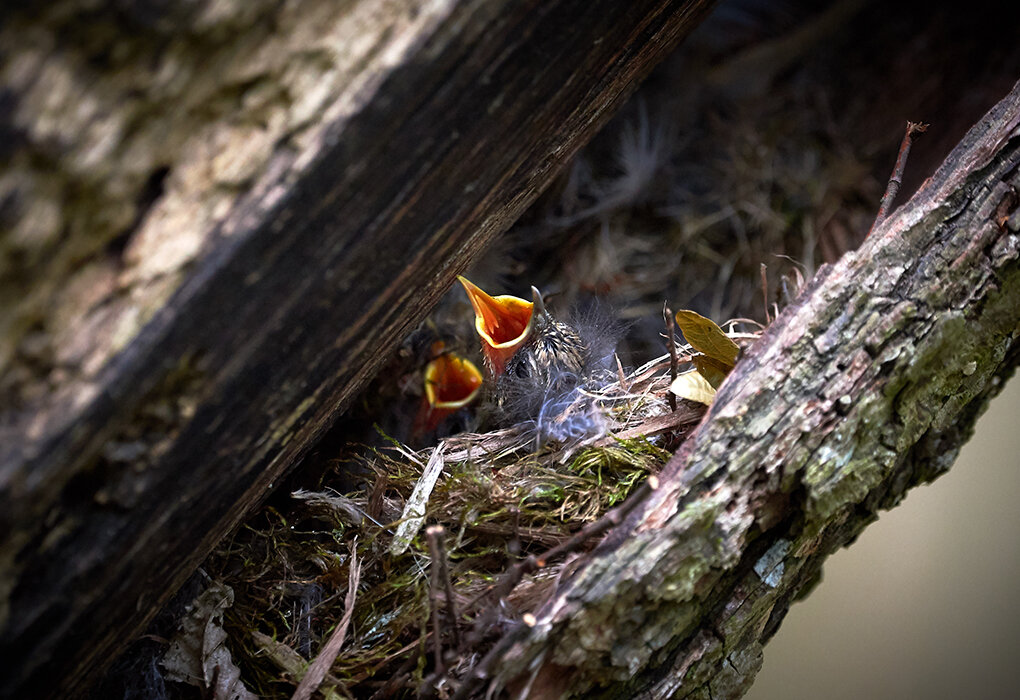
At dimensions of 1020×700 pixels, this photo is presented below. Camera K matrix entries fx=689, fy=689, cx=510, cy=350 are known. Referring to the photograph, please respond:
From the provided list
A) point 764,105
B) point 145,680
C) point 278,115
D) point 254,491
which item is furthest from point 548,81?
point 764,105

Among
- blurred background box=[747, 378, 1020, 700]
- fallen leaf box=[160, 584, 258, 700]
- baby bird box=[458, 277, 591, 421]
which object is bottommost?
blurred background box=[747, 378, 1020, 700]

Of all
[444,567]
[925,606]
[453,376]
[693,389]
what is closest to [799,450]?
A: [693,389]

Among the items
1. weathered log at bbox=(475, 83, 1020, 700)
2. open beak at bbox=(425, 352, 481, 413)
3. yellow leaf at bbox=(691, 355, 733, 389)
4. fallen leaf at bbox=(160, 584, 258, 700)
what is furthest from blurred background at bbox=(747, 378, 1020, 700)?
fallen leaf at bbox=(160, 584, 258, 700)

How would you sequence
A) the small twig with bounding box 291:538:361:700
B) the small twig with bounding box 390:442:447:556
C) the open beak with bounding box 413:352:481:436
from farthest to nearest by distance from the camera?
the open beak with bounding box 413:352:481:436
the small twig with bounding box 390:442:447:556
the small twig with bounding box 291:538:361:700

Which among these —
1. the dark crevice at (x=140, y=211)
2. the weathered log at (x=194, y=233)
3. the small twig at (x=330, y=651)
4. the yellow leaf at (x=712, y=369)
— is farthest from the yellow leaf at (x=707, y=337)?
the dark crevice at (x=140, y=211)

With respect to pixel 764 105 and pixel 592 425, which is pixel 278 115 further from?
pixel 764 105

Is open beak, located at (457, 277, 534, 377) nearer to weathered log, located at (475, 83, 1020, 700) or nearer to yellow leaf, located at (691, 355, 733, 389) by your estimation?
yellow leaf, located at (691, 355, 733, 389)
